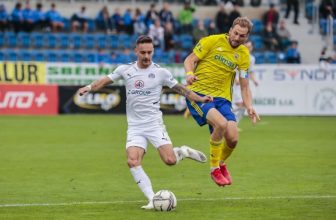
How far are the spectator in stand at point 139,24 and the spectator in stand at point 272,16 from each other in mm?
5736

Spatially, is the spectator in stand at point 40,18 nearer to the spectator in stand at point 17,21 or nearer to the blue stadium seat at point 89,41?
the spectator in stand at point 17,21

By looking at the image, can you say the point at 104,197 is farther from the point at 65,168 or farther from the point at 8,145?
the point at 8,145

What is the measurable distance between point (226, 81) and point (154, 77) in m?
1.90

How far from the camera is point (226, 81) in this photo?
499 inches

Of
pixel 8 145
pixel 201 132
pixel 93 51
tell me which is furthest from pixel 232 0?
pixel 8 145

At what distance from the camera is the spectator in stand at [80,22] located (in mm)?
35969

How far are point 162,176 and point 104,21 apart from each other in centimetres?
2262

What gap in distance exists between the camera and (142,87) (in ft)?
36.3

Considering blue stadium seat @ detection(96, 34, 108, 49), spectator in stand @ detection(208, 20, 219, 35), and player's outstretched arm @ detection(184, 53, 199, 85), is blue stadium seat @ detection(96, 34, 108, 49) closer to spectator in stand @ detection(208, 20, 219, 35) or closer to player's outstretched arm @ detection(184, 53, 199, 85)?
spectator in stand @ detection(208, 20, 219, 35)

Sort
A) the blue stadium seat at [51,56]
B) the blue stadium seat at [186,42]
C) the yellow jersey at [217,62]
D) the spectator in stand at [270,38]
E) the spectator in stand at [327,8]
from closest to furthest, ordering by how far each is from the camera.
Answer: the yellow jersey at [217,62] → the blue stadium seat at [51,56] → the blue stadium seat at [186,42] → the spectator in stand at [270,38] → the spectator in stand at [327,8]

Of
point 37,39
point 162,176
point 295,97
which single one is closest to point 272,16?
point 295,97

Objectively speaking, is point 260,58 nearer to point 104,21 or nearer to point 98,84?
point 104,21

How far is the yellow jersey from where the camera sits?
41.1 feet

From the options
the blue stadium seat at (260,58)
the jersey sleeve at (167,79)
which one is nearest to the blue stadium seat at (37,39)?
the blue stadium seat at (260,58)
